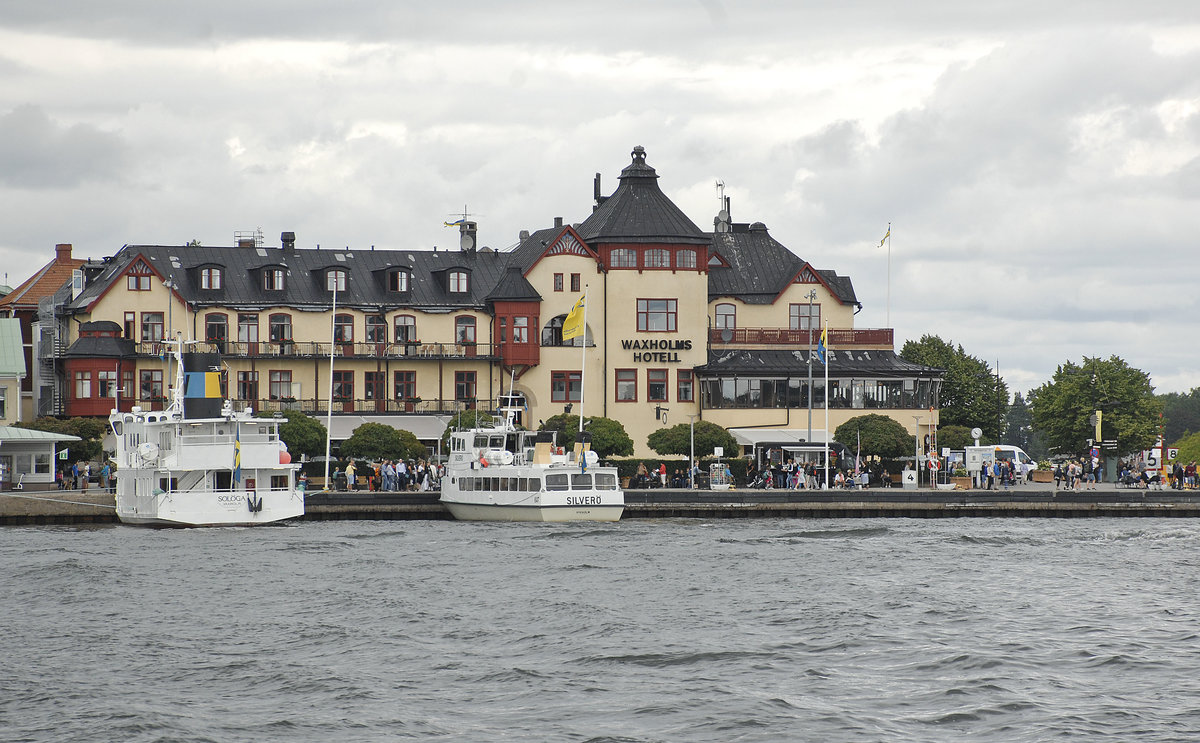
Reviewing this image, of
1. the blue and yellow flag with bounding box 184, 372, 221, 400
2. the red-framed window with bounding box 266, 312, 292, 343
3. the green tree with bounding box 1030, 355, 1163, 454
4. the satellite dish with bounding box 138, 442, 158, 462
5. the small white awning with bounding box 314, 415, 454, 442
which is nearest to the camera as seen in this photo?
the satellite dish with bounding box 138, 442, 158, 462

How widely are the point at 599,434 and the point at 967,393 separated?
126 feet

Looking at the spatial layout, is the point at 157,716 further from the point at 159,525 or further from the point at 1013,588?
the point at 159,525

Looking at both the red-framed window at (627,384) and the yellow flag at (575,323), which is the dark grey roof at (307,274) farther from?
the yellow flag at (575,323)

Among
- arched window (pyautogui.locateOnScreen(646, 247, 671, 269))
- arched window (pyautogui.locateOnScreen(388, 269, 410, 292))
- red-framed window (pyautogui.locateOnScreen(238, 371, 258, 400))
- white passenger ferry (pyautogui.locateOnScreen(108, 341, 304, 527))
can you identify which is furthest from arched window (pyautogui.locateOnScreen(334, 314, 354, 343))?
white passenger ferry (pyautogui.locateOnScreen(108, 341, 304, 527))

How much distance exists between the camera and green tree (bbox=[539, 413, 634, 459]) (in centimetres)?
7619

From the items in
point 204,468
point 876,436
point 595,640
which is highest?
point 876,436

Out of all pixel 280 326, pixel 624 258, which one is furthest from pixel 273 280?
pixel 624 258

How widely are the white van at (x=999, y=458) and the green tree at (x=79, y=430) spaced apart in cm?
4167

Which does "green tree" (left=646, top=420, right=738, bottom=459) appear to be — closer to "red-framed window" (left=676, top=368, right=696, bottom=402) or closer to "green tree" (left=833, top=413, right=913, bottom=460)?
"green tree" (left=833, top=413, right=913, bottom=460)

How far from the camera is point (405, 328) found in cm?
8781

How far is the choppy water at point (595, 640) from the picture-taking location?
2761 cm

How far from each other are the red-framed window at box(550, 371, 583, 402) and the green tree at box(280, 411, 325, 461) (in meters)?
16.8

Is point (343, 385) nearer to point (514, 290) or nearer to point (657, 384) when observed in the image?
point (514, 290)

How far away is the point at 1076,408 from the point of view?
10056cm
